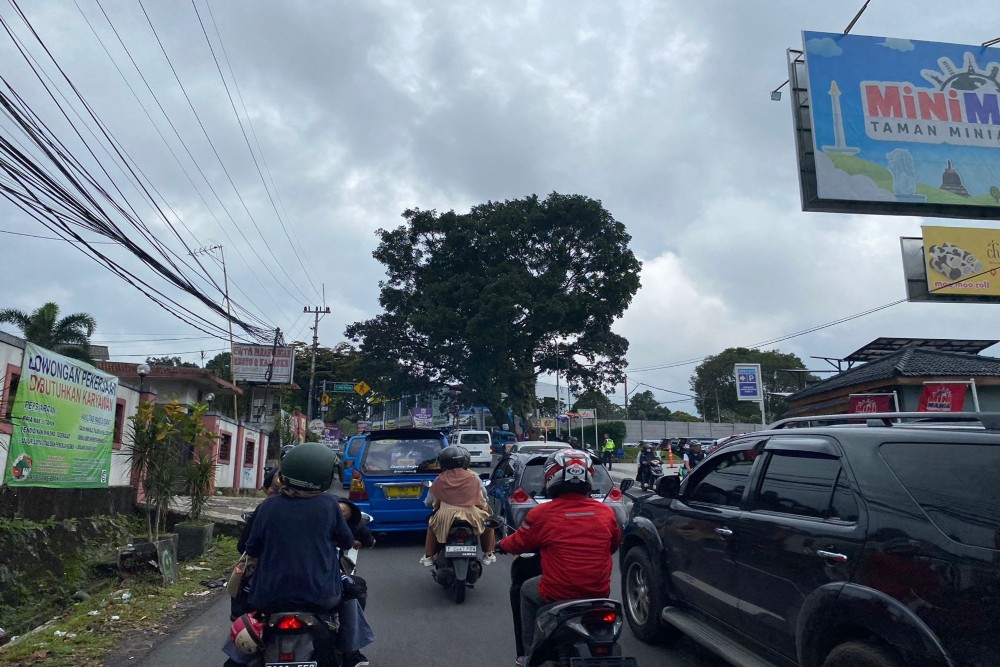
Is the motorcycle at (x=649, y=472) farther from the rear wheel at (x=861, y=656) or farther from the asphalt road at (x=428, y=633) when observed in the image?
the rear wheel at (x=861, y=656)

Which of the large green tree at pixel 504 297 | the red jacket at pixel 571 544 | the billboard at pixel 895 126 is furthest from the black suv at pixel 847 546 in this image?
the large green tree at pixel 504 297

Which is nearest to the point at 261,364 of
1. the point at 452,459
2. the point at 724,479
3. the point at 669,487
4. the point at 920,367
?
the point at 920,367

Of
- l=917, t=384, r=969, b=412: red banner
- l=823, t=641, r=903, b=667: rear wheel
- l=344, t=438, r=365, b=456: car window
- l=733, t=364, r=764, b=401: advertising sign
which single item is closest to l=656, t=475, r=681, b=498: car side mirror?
l=823, t=641, r=903, b=667: rear wheel

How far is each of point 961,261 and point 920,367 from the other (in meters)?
3.69

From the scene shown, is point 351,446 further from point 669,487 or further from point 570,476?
point 570,476

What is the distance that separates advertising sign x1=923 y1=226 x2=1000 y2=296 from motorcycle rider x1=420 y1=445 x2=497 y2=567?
14.8m

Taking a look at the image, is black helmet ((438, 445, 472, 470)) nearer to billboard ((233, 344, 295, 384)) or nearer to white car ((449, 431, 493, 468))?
billboard ((233, 344, 295, 384))

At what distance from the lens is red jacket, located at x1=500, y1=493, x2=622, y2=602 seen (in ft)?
13.5

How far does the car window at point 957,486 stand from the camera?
3.12 m

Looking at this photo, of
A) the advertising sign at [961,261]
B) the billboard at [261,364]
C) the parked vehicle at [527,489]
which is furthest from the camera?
the billboard at [261,364]

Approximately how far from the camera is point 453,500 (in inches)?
309

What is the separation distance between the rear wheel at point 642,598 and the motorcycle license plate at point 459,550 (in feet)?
5.50

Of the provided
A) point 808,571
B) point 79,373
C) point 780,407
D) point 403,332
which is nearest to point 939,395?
point 808,571

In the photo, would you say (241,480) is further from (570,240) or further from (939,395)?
(570,240)
